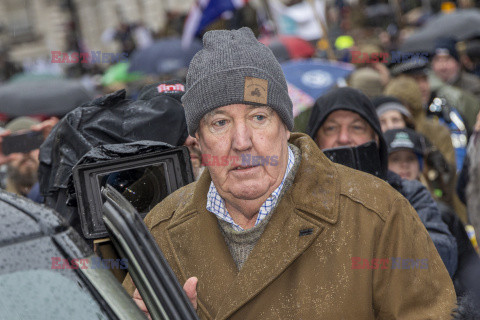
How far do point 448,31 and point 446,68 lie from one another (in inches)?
118

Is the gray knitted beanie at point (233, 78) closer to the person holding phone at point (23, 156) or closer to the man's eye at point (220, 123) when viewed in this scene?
the man's eye at point (220, 123)

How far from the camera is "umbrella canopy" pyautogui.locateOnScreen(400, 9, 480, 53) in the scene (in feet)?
34.9

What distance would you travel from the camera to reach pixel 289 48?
35.3ft

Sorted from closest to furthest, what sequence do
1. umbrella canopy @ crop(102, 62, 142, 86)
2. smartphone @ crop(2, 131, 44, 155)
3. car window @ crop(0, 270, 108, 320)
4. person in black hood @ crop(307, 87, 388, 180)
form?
car window @ crop(0, 270, 108, 320) → person in black hood @ crop(307, 87, 388, 180) → smartphone @ crop(2, 131, 44, 155) → umbrella canopy @ crop(102, 62, 142, 86)

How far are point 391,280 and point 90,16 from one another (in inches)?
1638

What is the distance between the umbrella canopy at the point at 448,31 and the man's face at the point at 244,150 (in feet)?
26.9

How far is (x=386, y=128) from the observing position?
5449mm

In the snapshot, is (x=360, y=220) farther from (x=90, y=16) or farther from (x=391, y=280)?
(x=90, y=16)

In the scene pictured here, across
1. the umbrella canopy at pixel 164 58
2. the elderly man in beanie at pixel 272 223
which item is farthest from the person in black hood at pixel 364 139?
the umbrella canopy at pixel 164 58

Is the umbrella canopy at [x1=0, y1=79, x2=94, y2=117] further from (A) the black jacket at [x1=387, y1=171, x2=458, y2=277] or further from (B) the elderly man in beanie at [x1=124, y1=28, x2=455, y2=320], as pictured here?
(B) the elderly man in beanie at [x1=124, y1=28, x2=455, y2=320]

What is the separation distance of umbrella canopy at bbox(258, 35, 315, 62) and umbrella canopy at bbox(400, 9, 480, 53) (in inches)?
56.2

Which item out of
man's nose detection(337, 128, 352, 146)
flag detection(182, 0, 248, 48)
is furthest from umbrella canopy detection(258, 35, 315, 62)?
man's nose detection(337, 128, 352, 146)

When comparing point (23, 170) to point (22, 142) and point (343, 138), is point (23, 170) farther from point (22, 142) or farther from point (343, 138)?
point (343, 138)

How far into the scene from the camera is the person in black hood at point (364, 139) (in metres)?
3.61
